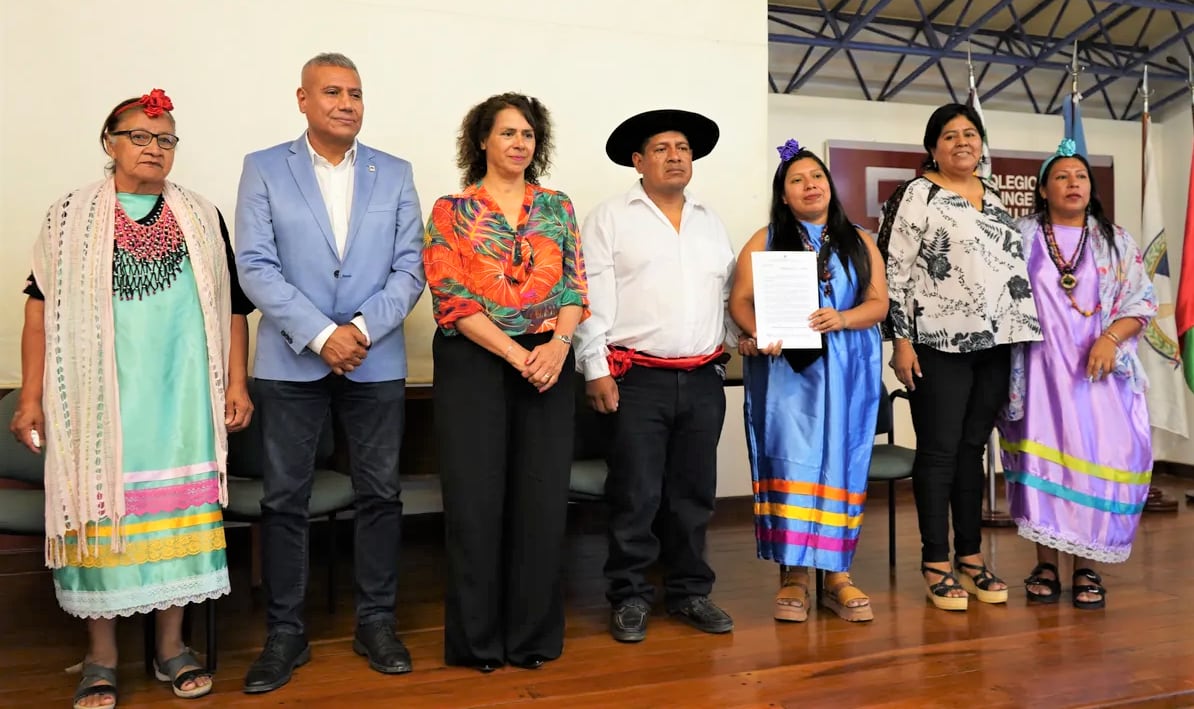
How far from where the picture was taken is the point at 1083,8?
6.95 m

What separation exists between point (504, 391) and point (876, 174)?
172 inches

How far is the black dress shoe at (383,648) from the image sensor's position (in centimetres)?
275

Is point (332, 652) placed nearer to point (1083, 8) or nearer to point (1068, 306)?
point (1068, 306)

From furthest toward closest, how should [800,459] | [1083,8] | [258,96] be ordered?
[1083,8], [258,96], [800,459]

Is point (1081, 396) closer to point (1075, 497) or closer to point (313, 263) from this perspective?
point (1075, 497)

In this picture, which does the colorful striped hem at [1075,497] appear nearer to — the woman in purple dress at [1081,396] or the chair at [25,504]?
the woman in purple dress at [1081,396]

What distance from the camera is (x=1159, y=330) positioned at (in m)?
5.99

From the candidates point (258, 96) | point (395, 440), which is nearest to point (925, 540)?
point (395, 440)

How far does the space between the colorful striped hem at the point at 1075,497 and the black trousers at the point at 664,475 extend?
47.1 inches

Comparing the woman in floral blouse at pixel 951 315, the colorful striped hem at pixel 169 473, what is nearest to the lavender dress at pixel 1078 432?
the woman in floral blouse at pixel 951 315

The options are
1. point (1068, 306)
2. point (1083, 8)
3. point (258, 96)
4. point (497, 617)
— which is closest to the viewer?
point (497, 617)

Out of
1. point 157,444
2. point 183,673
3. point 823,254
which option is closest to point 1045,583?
point 823,254

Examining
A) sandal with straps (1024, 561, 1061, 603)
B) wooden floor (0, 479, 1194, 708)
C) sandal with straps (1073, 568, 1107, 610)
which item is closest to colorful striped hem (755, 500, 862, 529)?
wooden floor (0, 479, 1194, 708)

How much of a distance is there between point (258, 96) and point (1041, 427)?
3.31 m
